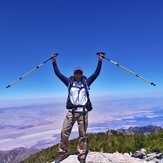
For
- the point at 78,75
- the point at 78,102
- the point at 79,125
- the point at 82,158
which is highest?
the point at 78,75

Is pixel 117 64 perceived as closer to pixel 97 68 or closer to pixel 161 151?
pixel 97 68

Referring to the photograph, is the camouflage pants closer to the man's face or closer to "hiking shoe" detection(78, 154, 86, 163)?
"hiking shoe" detection(78, 154, 86, 163)

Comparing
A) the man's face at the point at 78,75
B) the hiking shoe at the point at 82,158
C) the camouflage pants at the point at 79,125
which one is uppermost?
the man's face at the point at 78,75

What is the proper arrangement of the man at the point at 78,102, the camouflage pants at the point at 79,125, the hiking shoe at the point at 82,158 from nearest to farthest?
1. the man at the point at 78,102
2. the camouflage pants at the point at 79,125
3. the hiking shoe at the point at 82,158

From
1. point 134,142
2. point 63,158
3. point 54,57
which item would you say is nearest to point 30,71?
point 54,57

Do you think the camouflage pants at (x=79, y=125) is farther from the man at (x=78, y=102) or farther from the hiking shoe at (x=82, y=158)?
the hiking shoe at (x=82, y=158)

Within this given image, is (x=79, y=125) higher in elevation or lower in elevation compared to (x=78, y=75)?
lower

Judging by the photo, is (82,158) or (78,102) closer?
(78,102)

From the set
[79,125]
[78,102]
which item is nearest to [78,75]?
[78,102]

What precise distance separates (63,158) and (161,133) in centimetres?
584

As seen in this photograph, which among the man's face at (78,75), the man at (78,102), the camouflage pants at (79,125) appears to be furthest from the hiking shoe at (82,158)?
the man's face at (78,75)

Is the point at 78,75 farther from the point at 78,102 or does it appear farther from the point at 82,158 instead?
the point at 82,158

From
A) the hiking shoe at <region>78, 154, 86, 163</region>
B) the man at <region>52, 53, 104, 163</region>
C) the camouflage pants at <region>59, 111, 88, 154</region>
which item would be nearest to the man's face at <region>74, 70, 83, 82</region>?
the man at <region>52, 53, 104, 163</region>

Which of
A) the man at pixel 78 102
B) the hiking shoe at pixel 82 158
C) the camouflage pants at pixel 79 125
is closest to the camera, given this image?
the man at pixel 78 102
